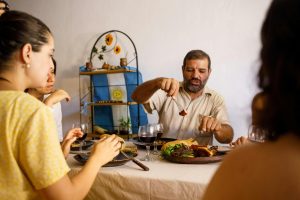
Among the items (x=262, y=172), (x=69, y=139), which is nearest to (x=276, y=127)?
(x=262, y=172)

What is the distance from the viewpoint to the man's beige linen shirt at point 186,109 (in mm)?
2165

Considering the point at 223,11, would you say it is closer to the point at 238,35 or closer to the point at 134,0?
the point at 238,35

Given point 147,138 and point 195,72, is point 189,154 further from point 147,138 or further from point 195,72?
point 195,72

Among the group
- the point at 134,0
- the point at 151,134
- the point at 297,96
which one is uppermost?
the point at 134,0

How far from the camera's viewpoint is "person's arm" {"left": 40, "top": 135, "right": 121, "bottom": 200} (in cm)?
86

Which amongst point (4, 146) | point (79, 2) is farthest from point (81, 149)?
point (79, 2)

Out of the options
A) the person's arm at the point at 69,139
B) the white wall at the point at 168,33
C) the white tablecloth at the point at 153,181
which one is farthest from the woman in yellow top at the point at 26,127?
the white wall at the point at 168,33

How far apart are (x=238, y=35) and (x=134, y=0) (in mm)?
1183

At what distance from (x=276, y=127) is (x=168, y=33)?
2.68 meters

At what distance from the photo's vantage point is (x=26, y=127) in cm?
82

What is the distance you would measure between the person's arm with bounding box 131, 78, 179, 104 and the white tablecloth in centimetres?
58

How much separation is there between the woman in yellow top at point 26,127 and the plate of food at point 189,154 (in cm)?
48

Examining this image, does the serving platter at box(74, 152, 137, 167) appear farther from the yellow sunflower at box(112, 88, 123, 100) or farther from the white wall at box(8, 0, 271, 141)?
the yellow sunflower at box(112, 88, 123, 100)

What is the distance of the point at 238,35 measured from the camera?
2787mm
